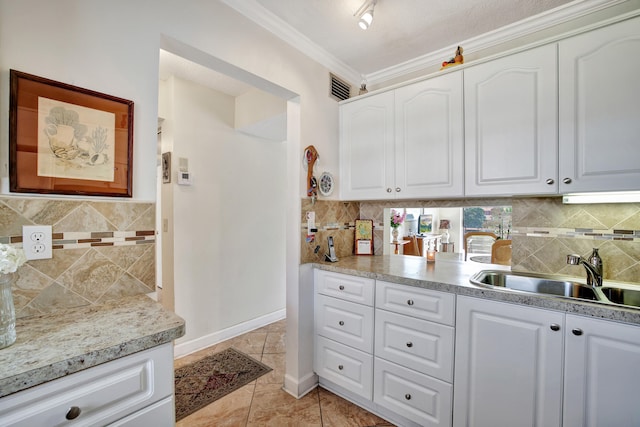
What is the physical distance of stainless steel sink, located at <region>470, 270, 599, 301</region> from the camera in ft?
4.91

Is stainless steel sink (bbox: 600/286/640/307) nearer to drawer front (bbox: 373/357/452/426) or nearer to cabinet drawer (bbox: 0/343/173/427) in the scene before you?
drawer front (bbox: 373/357/452/426)

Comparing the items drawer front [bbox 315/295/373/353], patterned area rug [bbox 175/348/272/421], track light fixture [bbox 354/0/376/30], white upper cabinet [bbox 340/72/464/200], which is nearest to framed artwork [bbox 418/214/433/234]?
white upper cabinet [bbox 340/72/464/200]

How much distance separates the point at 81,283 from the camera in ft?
3.55

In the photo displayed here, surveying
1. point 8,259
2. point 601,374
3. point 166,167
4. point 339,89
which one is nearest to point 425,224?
point 339,89

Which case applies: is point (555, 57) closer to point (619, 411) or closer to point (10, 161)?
point (619, 411)

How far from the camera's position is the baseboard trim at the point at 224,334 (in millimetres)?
2450

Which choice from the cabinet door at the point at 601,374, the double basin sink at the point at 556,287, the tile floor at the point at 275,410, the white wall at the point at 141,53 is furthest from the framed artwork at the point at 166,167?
the cabinet door at the point at 601,374

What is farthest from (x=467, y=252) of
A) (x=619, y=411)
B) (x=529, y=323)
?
(x=619, y=411)

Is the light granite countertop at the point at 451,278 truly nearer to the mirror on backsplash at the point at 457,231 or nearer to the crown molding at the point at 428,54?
the mirror on backsplash at the point at 457,231

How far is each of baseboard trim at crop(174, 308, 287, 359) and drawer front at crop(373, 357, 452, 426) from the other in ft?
5.40

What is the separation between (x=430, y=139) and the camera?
72.8 inches

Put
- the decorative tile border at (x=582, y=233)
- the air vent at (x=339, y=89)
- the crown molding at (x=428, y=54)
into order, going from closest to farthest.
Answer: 1. the decorative tile border at (x=582, y=233)
2. the crown molding at (x=428, y=54)
3. the air vent at (x=339, y=89)

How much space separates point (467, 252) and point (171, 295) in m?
2.72

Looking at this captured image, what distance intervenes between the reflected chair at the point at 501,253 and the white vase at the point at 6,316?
2571mm
